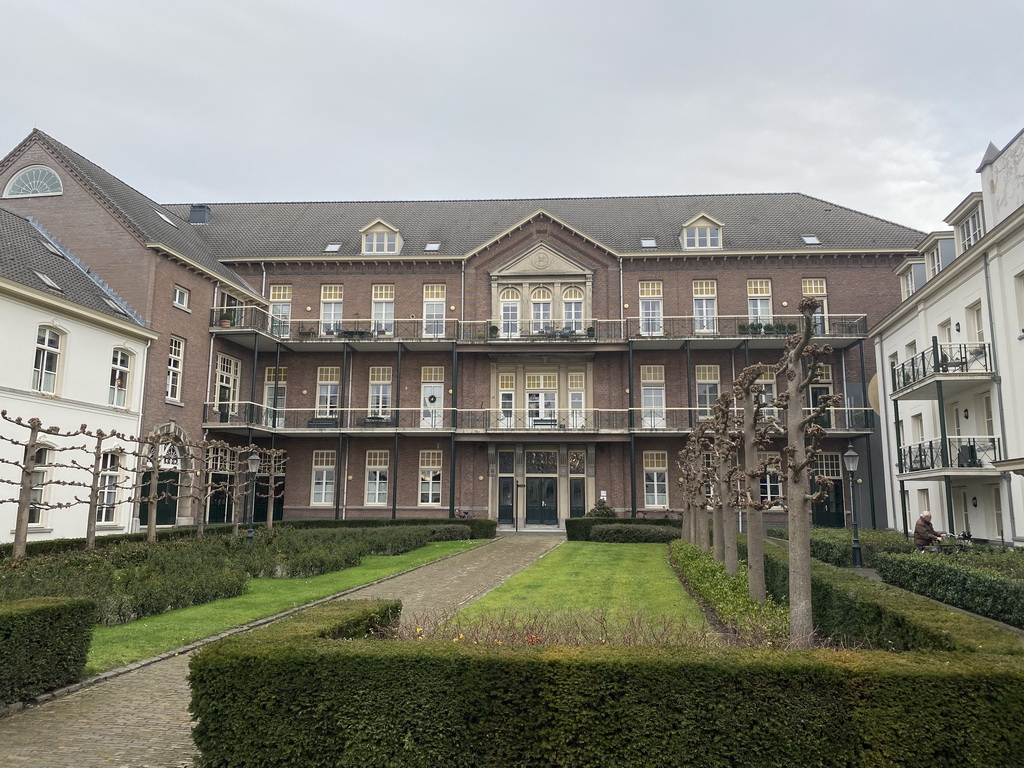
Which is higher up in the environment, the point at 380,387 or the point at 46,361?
the point at 380,387

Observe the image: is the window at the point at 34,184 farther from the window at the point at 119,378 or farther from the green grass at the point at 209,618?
the green grass at the point at 209,618

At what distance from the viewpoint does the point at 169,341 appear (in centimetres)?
2625

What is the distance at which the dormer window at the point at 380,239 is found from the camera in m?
33.8

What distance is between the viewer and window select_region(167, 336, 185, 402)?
26.4 metres

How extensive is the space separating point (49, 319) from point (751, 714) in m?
22.0

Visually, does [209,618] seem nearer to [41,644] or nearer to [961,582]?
[41,644]

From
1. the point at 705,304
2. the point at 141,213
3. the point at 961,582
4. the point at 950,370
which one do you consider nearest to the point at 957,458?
the point at 950,370

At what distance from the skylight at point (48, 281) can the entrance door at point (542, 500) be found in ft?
62.2

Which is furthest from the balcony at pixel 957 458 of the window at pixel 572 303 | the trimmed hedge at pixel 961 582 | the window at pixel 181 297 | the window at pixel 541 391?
the window at pixel 181 297

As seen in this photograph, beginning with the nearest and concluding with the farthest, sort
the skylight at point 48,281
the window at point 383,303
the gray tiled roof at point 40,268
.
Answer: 1. the gray tiled roof at point 40,268
2. the skylight at point 48,281
3. the window at point 383,303

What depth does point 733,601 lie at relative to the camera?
32.1ft

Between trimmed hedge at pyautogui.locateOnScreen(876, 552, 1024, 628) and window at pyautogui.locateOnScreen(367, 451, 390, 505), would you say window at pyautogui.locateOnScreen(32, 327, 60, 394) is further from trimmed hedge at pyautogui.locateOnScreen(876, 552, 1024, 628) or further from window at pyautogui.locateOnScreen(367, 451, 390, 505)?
trimmed hedge at pyautogui.locateOnScreen(876, 552, 1024, 628)

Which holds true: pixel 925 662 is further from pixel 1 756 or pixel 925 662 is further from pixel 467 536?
pixel 467 536

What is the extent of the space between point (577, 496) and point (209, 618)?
21900mm
